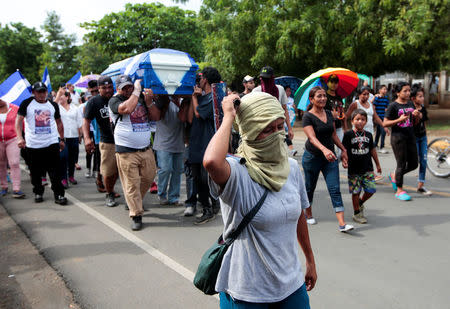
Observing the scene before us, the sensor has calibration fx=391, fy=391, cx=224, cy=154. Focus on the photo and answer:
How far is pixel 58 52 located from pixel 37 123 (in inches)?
2309

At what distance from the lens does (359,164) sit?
5.15 metres

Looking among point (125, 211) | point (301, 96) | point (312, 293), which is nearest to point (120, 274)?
point (312, 293)

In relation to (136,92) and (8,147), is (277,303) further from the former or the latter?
(8,147)

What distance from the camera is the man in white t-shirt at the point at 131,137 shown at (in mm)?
5141

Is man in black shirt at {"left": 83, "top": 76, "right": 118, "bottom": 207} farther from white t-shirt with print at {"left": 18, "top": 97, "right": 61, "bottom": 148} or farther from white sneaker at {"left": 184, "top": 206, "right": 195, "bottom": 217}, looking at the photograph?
white sneaker at {"left": 184, "top": 206, "right": 195, "bottom": 217}

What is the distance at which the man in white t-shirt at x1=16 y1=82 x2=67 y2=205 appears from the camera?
6.48 meters

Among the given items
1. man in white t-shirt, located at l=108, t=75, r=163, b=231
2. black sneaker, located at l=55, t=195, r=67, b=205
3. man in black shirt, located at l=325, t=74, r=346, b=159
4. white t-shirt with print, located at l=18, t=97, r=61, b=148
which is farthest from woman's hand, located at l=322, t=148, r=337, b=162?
white t-shirt with print, located at l=18, t=97, r=61, b=148

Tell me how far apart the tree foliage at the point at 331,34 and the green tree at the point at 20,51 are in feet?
139

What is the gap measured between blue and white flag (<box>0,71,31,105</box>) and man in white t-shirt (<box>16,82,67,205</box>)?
0.69 meters

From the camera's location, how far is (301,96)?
6.10m

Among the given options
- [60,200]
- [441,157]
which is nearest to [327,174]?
[441,157]

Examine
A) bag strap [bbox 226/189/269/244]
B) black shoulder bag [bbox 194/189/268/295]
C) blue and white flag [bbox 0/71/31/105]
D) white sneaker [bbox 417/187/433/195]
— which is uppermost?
blue and white flag [bbox 0/71/31/105]

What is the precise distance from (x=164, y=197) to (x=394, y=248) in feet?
11.8

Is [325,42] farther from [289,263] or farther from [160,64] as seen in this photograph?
[289,263]
